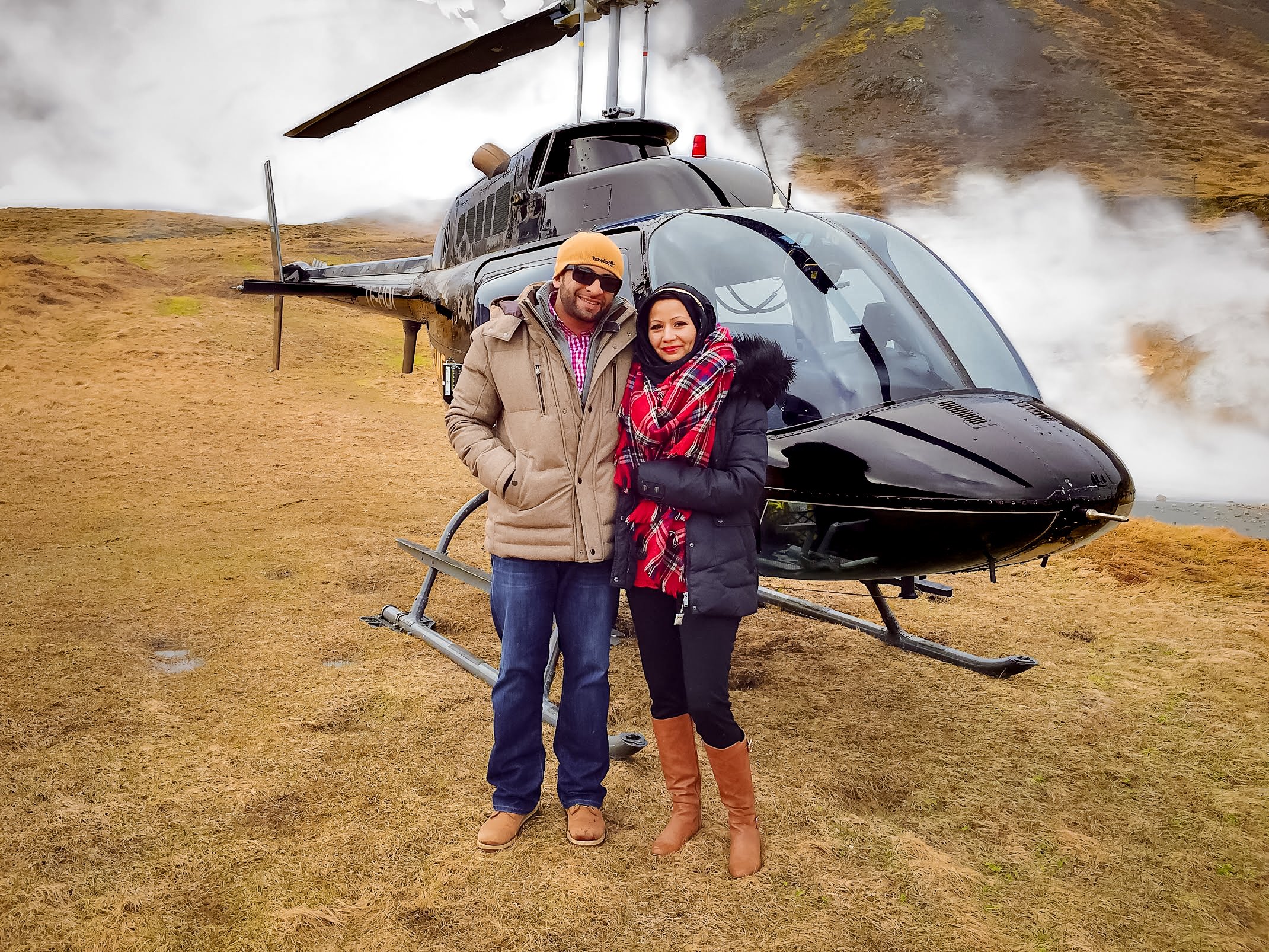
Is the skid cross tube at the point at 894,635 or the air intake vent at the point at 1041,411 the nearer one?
the air intake vent at the point at 1041,411

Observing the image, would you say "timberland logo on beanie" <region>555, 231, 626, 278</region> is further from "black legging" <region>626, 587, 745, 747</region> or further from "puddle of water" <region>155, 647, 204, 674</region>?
"puddle of water" <region>155, 647, 204, 674</region>

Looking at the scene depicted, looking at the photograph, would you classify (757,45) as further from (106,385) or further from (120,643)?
(120,643)

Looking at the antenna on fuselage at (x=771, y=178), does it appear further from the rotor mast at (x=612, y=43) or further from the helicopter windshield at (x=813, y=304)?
the rotor mast at (x=612, y=43)

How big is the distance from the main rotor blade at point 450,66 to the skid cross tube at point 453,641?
3337 mm

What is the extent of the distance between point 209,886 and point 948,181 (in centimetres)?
3711

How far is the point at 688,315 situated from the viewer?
7.17 ft

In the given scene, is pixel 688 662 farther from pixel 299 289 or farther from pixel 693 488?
pixel 299 289

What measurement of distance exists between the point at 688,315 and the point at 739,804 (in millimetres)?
1432

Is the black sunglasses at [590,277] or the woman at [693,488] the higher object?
the black sunglasses at [590,277]

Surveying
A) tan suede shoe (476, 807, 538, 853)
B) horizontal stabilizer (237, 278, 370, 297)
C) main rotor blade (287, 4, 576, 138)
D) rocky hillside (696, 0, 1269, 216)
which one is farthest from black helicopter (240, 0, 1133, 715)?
rocky hillside (696, 0, 1269, 216)

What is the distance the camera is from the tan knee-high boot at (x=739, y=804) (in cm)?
239

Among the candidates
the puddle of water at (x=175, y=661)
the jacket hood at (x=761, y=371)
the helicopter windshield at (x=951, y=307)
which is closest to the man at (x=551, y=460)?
the jacket hood at (x=761, y=371)

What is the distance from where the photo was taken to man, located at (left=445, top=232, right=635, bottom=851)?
91.6 inches

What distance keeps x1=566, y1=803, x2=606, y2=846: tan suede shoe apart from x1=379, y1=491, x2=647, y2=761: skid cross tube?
19.2 inches
